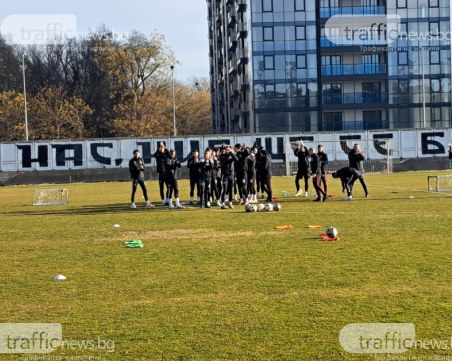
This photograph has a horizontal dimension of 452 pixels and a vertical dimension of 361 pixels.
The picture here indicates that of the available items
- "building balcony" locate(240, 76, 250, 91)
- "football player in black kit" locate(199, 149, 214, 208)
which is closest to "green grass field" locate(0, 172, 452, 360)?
"football player in black kit" locate(199, 149, 214, 208)

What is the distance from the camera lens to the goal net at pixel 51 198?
87.9 feet

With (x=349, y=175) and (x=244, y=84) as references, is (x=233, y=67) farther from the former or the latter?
(x=349, y=175)

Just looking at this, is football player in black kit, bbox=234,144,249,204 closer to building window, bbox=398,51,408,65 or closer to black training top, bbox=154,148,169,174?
black training top, bbox=154,148,169,174

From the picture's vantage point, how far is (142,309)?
8.27 m

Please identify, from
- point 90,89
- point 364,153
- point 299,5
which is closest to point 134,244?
point 364,153

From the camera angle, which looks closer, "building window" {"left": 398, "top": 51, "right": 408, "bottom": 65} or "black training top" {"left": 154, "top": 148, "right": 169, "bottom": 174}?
"black training top" {"left": 154, "top": 148, "right": 169, "bottom": 174}

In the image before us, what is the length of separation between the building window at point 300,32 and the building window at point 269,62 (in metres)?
3.16

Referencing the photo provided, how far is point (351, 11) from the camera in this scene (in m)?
68.8

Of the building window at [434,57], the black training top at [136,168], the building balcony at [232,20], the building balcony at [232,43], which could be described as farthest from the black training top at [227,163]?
the building balcony at [232,43]

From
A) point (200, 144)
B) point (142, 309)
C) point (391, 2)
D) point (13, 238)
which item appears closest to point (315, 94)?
point (391, 2)

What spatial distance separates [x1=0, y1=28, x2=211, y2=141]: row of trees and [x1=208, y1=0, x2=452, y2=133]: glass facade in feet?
33.9

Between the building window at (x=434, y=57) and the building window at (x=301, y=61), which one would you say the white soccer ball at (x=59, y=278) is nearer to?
the building window at (x=301, y=61)

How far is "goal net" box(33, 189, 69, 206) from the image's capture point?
87.9ft

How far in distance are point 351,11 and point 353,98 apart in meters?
8.29
